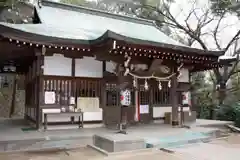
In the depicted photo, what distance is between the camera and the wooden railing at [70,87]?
766cm

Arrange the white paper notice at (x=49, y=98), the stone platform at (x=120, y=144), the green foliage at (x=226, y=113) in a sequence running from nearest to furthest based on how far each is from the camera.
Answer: the stone platform at (x=120, y=144) → the white paper notice at (x=49, y=98) → the green foliage at (x=226, y=113)

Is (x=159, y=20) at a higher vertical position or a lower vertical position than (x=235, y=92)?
higher

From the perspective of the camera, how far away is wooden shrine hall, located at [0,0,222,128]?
6961mm

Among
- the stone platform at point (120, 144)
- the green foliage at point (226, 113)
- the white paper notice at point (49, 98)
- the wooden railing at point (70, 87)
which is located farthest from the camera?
the green foliage at point (226, 113)

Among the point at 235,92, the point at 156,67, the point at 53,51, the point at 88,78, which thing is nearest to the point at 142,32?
the point at 156,67

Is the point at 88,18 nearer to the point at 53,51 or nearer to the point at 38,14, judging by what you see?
the point at 38,14

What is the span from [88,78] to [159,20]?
1050 centimetres

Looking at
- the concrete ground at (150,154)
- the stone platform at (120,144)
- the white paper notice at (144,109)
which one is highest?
the white paper notice at (144,109)

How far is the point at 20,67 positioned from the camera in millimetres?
10953

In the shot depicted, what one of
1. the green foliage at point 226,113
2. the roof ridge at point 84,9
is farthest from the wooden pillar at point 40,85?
the green foliage at point 226,113

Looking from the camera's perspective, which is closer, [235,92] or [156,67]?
[156,67]

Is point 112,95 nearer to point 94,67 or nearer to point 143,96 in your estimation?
point 94,67

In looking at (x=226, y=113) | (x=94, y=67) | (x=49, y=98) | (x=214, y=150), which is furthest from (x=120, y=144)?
(x=226, y=113)

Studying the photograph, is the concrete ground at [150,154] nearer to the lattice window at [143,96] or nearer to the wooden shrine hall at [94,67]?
the wooden shrine hall at [94,67]
